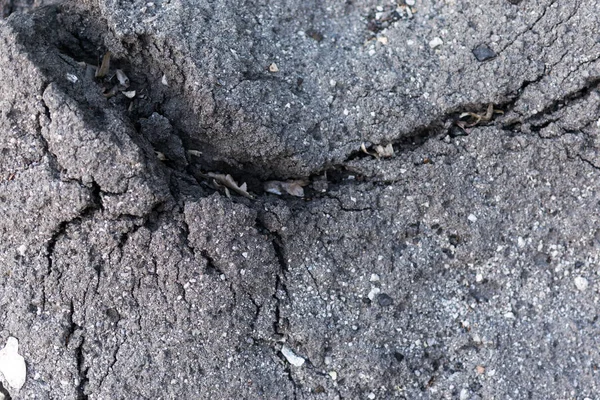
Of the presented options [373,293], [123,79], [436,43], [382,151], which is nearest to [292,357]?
[373,293]

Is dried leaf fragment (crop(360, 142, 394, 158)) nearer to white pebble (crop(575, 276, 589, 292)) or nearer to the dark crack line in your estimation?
the dark crack line

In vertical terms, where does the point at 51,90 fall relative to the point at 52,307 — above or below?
above

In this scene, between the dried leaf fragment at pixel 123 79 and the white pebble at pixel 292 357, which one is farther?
the dried leaf fragment at pixel 123 79

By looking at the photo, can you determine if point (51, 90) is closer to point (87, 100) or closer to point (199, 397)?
point (87, 100)

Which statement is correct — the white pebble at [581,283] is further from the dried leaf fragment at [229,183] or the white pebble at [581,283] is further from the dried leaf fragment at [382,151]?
the dried leaf fragment at [229,183]

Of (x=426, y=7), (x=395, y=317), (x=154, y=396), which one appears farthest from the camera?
(x=426, y=7)

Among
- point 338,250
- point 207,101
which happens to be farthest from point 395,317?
point 207,101

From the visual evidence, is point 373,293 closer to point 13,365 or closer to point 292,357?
point 292,357

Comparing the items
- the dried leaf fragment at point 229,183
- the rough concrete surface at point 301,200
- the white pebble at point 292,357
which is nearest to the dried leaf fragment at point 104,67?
the rough concrete surface at point 301,200
